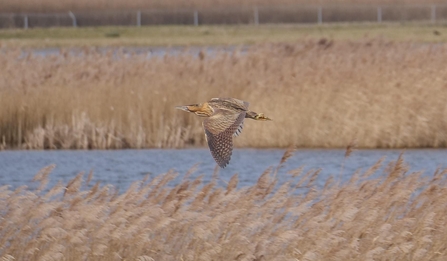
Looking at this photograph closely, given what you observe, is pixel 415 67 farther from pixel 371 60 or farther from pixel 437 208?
pixel 437 208

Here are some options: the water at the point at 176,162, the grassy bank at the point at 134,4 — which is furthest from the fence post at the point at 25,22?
the water at the point at 176,162

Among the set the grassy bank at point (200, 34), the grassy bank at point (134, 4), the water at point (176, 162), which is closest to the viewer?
the water at point (176, 162)

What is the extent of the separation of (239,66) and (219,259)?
8.02 meters

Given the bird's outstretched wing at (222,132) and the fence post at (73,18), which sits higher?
the bird's outstretched wing at (222,132)

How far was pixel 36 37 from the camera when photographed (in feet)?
115

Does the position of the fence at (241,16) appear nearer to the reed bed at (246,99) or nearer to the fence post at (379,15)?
the fence post at (379,15)

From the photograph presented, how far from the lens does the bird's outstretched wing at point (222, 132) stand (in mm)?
5469

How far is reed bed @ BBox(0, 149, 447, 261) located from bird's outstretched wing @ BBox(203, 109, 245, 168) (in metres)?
0.52

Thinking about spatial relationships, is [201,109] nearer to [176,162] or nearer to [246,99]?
[176,162]

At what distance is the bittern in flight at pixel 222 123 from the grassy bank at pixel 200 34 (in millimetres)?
A: 24216

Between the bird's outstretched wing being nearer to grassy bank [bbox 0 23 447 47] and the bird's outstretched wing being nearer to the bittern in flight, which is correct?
the bittern in flight

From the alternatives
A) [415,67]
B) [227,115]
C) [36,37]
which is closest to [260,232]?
[227,115]

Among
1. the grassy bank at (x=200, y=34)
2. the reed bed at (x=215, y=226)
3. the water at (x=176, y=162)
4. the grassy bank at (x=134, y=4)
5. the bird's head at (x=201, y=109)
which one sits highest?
the bird's head at (x=201, y=109)

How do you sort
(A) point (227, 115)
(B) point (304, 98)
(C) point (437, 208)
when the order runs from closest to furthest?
(A) point (227, 115), (C) point (437, 208), (B) point (304, 98)
